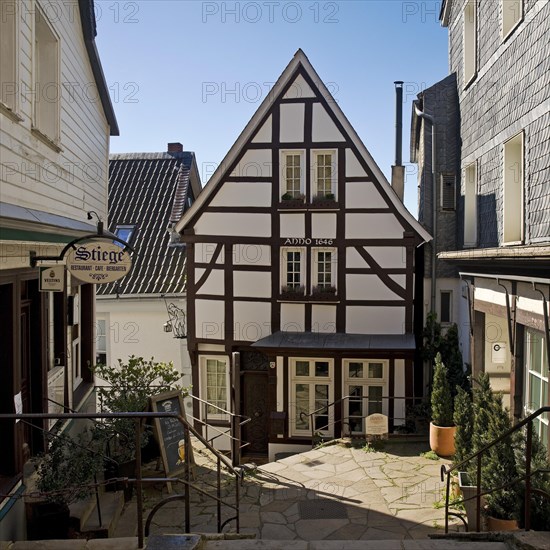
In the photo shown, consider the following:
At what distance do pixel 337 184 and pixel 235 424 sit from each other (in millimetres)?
5783

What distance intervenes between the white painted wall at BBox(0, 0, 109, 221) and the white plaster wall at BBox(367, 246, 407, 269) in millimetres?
5891

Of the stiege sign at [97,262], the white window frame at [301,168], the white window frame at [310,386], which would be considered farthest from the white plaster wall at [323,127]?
the stiege sign at [97,262]

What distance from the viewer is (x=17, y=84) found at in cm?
635

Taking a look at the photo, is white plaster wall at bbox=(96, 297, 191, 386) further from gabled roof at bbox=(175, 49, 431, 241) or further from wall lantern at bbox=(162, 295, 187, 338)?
gabled roof at bbox=(175, 49, 431, 241)

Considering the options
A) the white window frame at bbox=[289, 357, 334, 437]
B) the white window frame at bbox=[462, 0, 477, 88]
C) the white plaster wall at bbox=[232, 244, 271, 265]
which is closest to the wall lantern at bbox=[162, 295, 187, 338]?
the white plaster wall at bbox=[232, 244, 271, 265]

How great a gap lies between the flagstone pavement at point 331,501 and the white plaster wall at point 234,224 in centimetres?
523

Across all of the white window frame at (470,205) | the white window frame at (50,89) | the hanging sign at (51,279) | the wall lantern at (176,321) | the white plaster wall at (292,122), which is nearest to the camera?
the hanging sign at (51,279)

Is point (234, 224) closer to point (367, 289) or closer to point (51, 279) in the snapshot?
point (367, 289)

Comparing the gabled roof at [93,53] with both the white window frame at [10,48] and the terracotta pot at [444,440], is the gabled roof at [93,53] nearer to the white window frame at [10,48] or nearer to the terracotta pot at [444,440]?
the white window frame at [10,48]

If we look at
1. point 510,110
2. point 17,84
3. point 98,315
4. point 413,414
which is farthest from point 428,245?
point 17,84

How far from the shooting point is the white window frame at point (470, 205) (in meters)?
12.4

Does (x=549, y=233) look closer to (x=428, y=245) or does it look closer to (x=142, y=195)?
(x=428, y=245)

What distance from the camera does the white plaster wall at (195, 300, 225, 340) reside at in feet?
47.6

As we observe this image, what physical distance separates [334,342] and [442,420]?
3.19m
